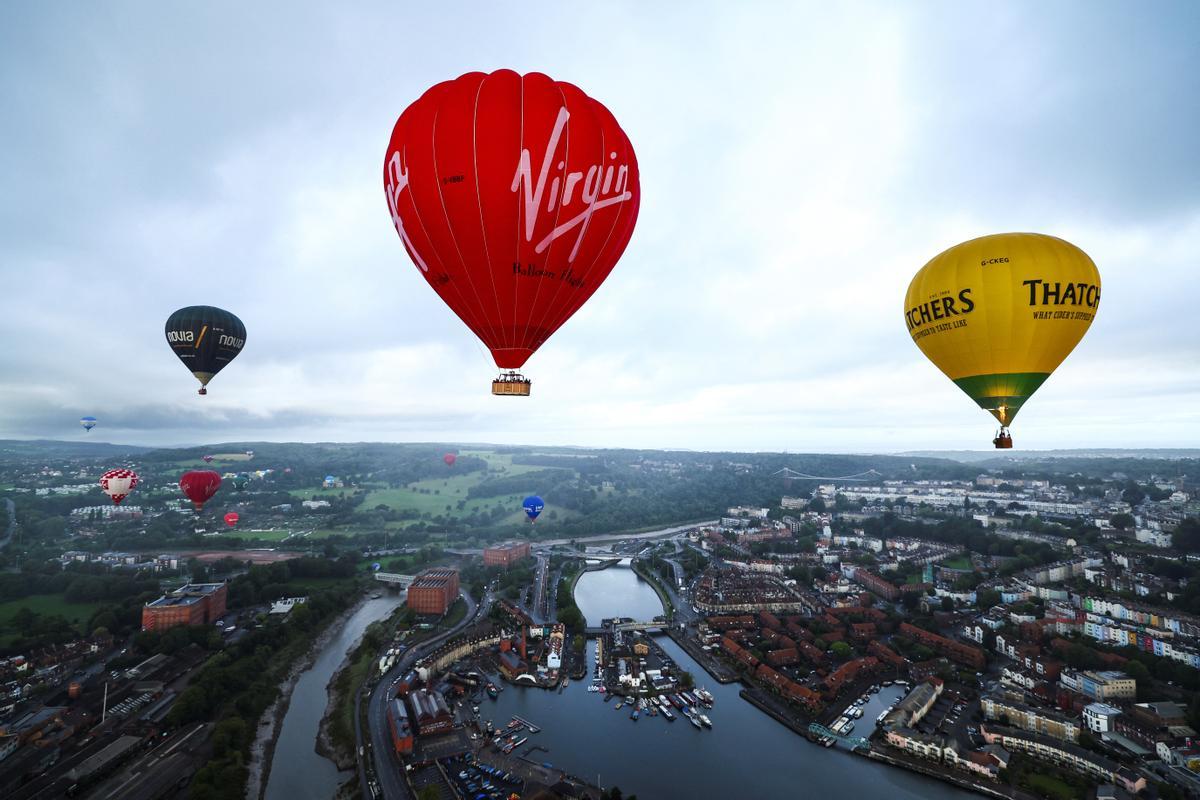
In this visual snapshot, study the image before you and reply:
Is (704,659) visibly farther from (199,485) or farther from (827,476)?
(827,476)

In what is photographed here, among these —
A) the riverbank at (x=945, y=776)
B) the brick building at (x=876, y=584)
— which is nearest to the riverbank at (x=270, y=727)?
the riverbank at (x=945, y=776)

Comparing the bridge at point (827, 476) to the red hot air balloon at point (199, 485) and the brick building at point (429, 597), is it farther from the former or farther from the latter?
the red hot air balloon at point (199, 485)

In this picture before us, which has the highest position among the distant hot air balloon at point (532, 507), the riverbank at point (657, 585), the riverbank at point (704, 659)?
the distant hot air balloon at point (532, 507)

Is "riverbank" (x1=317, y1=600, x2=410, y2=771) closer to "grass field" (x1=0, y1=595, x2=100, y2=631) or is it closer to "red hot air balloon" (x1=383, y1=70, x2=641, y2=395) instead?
"grass field" (x1=0, y1=595, x2=100, y2=631)

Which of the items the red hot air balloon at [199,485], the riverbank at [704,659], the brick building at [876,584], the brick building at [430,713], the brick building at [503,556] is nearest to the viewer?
the brick building at [430,713]

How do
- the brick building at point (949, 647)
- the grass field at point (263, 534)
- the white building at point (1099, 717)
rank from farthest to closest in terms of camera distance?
1. the grass field at point (263, 534)
2. the brick building at point (949, 647)
3. the white building at point (1099, 717)

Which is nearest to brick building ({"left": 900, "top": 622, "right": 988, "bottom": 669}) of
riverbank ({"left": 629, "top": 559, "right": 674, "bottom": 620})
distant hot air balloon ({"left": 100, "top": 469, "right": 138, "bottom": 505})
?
riverbank ({"left": 629, "top": 559, "right": 674, "bottom": 620})

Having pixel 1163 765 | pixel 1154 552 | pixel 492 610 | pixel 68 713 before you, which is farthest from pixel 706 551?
pixel 68 713
